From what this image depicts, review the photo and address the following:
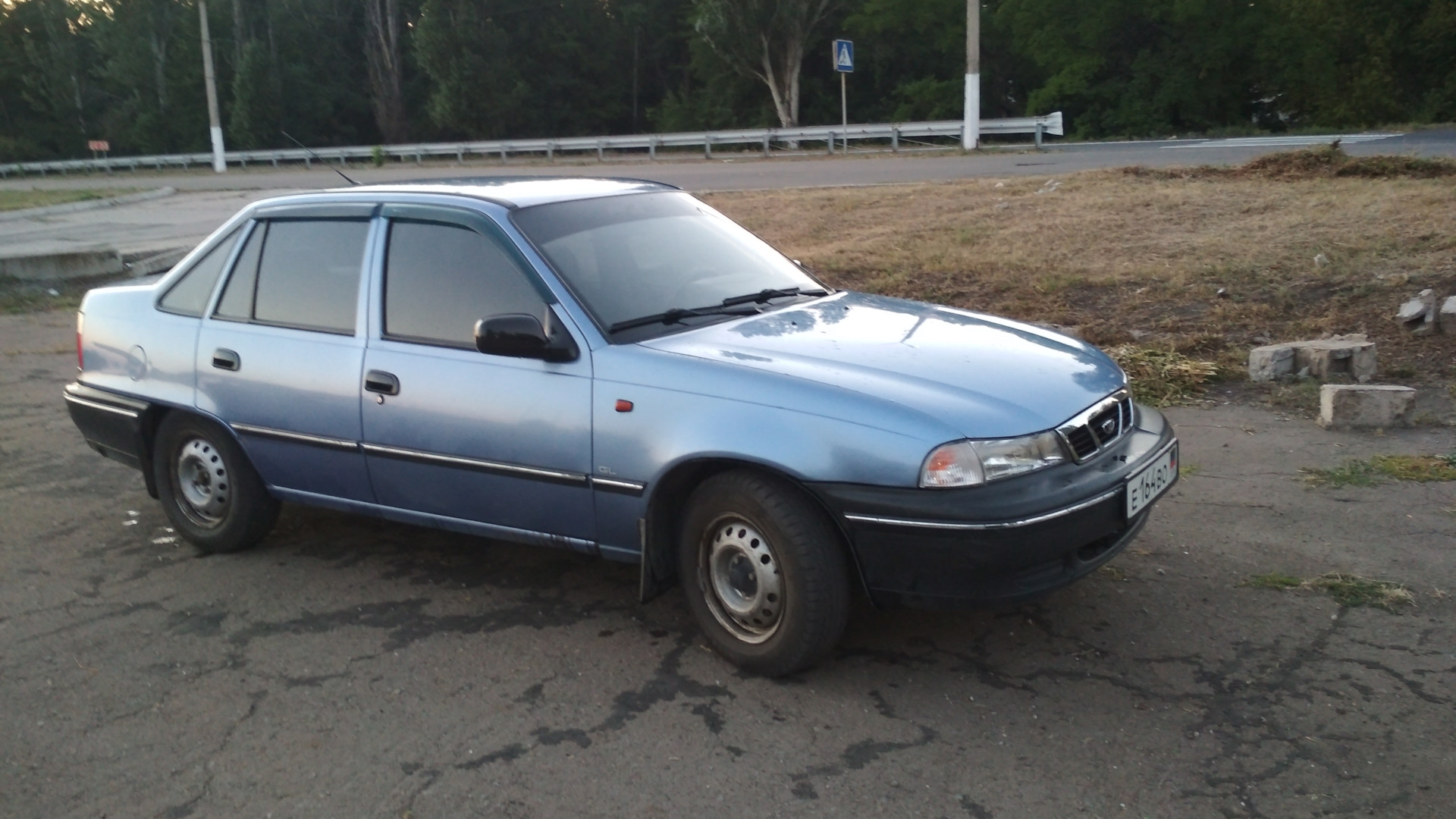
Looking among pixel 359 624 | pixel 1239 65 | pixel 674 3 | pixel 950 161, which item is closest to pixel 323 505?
pixel 359 624

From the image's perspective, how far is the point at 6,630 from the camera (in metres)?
4.83

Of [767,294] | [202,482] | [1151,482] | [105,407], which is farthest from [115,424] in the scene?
[1151,482]

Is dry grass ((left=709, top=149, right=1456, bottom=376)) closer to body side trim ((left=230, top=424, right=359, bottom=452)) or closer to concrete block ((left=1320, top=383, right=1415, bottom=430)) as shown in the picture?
concrete block ((left=1320, top=383, right=1415, bottom=430))

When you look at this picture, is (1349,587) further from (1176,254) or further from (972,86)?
(972,86)

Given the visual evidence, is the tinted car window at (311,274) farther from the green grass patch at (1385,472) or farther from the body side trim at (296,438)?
the green grass patch at (1385,472)

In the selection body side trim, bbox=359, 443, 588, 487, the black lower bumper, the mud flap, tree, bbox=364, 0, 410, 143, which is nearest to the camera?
the mud flap

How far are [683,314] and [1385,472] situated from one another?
3.62m

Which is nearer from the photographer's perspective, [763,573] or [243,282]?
[763,573]

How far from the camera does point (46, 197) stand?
28500 mm

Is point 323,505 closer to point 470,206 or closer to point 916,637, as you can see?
point 470,206

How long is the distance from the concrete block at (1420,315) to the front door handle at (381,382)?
21.8ft

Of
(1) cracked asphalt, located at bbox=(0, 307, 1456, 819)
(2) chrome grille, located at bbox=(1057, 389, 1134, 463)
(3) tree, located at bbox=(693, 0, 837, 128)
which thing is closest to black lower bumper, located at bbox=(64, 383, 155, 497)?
(1) cracked asphalt, located at bbox=(0, 307, 1456, 819)

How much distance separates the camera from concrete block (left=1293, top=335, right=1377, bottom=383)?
7.27 m

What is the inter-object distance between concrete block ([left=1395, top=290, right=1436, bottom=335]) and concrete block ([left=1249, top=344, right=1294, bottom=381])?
121 cm
